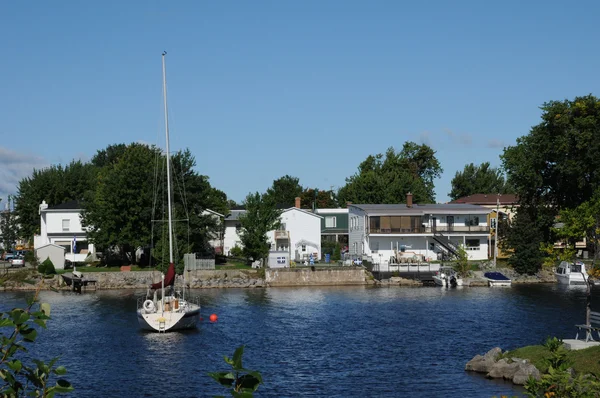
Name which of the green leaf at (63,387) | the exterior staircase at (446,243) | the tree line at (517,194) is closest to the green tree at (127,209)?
the tree line at (517,194)

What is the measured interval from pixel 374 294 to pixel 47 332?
30.9m

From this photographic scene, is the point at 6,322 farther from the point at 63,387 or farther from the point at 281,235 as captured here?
the point at 281,235

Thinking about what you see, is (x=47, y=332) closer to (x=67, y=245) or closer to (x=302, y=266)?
(x=302, y=266)

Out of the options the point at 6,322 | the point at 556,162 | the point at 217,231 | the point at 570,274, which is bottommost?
the point at 570,274

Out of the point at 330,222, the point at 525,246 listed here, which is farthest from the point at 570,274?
the point at 330,222

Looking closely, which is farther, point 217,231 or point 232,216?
point 232,216

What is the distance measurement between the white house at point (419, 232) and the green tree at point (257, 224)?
10804mm

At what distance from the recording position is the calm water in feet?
107

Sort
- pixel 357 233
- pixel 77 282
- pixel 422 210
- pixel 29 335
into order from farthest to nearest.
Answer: pixel 357 233, pixel 422 210, pixel 77 282, pixel 29 335

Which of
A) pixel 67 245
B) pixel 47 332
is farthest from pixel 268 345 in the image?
pixel 67 245

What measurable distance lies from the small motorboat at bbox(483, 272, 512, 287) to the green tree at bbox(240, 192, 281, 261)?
77.4ft

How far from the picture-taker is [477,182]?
144 m

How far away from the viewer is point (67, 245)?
89625 mm

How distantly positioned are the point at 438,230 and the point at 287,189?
208 feet
